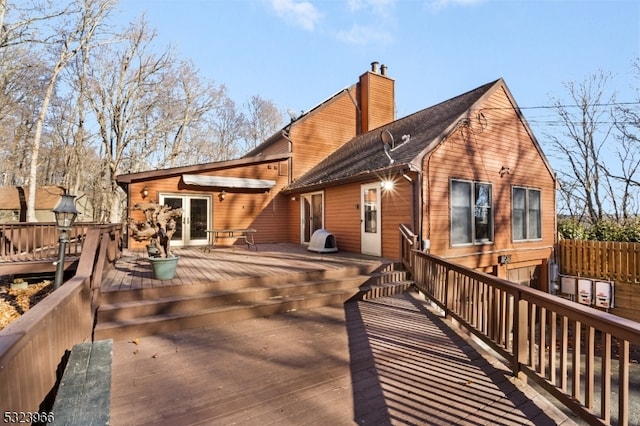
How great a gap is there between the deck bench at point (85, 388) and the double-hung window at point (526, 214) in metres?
9.70

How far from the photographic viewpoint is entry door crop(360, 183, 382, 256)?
24.6 ft

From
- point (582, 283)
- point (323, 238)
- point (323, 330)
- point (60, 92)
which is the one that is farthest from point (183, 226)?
point (60, 92)

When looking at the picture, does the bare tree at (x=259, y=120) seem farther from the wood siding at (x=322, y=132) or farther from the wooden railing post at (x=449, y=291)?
the wooden railing post at (x=449, y=291)

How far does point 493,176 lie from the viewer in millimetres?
8375

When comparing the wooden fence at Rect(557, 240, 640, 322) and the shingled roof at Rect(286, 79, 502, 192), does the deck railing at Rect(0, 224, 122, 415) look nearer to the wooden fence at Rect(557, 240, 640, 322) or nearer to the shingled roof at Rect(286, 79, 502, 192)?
the shingled roof at Rect(286, 79, 502, 192)

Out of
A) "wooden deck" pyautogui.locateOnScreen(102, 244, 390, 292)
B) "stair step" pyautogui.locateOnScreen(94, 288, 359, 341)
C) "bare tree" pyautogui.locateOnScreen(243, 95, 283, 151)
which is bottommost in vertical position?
"stair step" pyautogui.locateOnScreen(94, 288, 359, 341)

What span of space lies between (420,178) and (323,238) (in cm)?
305

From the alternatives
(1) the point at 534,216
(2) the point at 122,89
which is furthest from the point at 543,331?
(2) the point at 122,89

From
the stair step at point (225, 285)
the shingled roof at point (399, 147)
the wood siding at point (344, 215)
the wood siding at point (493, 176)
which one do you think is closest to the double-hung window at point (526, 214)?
the wood siding at point (493, 176)

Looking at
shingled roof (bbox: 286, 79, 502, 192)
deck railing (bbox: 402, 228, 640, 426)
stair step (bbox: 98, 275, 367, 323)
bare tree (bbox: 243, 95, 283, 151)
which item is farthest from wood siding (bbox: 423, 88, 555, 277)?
bare tree (bbox: 243, 95, 283, 151)

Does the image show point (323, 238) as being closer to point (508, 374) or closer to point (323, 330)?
point (323, 330)

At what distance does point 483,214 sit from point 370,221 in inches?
122

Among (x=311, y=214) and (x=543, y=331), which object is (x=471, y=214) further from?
(x=543, y=331)

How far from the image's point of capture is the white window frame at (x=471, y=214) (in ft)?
24.6
